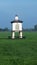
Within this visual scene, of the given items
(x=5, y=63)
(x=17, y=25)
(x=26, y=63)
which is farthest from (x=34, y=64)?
(x=17, y=25)

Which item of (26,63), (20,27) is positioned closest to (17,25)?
(20,27)

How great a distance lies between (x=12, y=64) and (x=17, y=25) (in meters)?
18.6

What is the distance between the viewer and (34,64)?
849 centimetres

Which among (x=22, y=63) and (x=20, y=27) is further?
(x=20, y=27)

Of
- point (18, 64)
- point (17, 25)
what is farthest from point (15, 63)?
point (17, 25)

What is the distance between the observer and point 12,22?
2712cm

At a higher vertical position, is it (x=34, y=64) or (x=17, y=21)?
(x=17, y=21)

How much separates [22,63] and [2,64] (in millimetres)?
757

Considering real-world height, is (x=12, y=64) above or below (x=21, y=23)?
below

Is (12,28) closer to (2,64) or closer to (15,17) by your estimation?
(15,17)

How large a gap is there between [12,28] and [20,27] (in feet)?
3.04

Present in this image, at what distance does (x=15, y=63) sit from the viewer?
852 centimetres

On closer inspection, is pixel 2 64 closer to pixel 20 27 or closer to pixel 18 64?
pixel 18 64

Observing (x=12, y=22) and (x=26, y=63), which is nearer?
(x=26, y=63)
